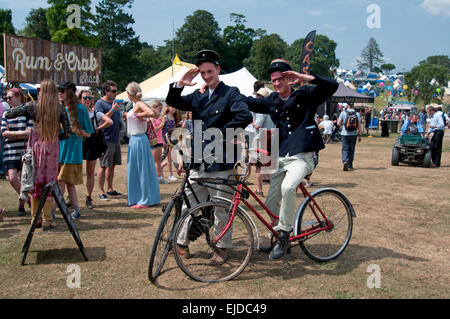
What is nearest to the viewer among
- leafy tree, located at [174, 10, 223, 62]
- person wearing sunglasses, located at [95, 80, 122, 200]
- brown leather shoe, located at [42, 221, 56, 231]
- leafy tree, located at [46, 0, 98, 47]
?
brown leather shoe, located at [42, 221, 56, 231]

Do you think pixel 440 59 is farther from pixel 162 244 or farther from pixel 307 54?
pixel 162 244

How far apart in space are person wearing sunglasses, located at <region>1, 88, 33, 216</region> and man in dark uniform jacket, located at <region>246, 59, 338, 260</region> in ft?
11.2

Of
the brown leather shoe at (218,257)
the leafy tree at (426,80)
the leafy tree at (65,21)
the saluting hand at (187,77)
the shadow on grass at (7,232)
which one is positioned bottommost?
the shadow on grass at (7,232)

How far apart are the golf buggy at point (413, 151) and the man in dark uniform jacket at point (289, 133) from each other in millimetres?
9678

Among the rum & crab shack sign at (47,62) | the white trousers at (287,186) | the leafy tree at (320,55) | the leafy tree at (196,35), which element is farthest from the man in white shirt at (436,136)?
the leafy tree at (320,55)

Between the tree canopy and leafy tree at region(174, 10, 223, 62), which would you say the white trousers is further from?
leafy tree at region(174, 10, 223, 62)

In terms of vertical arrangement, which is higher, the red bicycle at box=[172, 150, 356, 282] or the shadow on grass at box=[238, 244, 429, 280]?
the red bicycle at box=[172, 150, 356, 282]

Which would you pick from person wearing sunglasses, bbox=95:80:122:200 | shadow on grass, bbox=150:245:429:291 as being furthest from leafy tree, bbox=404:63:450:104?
shadow on grass, bbox=150:245:429:291

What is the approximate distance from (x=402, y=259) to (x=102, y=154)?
16.9 feet

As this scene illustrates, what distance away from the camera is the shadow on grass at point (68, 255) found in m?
4.29

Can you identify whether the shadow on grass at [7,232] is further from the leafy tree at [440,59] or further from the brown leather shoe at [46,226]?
the leafy tree at [440,59]

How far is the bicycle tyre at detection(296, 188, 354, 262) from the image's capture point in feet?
14.0
